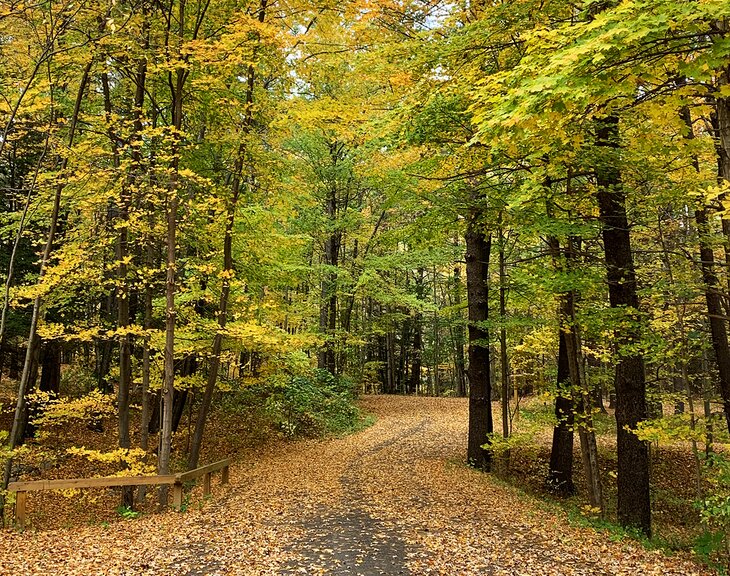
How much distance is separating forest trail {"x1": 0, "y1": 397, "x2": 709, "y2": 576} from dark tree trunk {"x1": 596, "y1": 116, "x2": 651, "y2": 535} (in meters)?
1.36

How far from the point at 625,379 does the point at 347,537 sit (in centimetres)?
547

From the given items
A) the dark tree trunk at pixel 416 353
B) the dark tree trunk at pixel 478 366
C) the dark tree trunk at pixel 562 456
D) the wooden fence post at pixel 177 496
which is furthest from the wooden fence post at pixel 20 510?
the dark tree trunk at pixel 416 353

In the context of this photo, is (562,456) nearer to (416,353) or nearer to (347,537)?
(347,537)

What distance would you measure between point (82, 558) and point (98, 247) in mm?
5869

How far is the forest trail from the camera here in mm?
6008

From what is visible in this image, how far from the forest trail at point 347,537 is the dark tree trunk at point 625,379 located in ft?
4.45

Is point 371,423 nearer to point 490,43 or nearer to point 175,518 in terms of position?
point 175,518

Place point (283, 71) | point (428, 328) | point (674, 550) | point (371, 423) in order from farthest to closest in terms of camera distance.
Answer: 1. point (428, 328)
2. point (371, 423)
3. point (283, 71)
4. point (674, 550)

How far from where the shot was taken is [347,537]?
22.7 ft

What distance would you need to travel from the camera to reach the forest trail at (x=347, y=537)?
6.01 m

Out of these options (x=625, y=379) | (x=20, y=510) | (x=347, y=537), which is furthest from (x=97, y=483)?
(x=625, y=379)

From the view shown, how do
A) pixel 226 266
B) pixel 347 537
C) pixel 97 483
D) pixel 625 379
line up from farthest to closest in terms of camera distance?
pixel 226 266 → pixel 97 483 → pixel 625 379 → pixel 347 537

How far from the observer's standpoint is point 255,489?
997cm

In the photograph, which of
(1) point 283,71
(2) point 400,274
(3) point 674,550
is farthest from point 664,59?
(2) point 400,274
